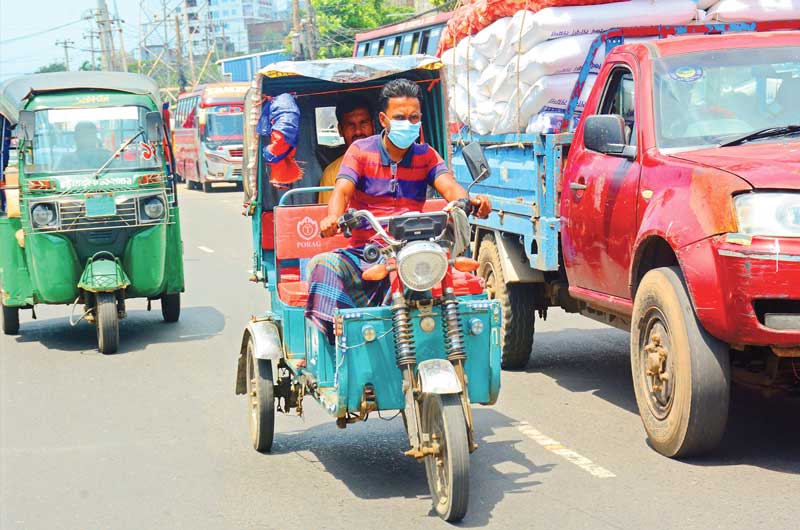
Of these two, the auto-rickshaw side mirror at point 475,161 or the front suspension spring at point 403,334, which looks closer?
the front suspension spring at point 403,334

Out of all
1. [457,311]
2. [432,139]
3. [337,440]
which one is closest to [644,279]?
[457,311]

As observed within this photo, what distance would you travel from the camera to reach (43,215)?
11.5 meters

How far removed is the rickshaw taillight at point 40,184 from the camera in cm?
1156

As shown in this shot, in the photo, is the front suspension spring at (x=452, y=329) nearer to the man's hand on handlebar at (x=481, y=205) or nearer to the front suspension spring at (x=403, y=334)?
the front suspension spring at (x=403, y=334)

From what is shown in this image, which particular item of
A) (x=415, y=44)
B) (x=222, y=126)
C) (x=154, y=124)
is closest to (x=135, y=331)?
(x=154, y=124)

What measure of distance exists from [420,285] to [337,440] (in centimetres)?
214

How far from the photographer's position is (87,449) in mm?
7480

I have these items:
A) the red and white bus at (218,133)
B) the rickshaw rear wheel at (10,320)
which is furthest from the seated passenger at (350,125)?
the red and white bus at (218,133)

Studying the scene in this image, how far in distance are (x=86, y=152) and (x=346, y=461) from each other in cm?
625

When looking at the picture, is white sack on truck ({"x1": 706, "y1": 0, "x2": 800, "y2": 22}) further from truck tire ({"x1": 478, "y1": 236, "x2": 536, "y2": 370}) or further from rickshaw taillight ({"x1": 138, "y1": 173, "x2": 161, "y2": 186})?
rickshaw taillight ({"x1": 138, "y1": 173, "x2": 161, "y2": 186})

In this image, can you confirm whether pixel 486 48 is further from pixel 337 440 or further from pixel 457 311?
pixel 457 311

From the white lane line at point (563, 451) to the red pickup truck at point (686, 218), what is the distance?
1.28 ft

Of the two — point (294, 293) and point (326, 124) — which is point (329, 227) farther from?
point (326, 124)

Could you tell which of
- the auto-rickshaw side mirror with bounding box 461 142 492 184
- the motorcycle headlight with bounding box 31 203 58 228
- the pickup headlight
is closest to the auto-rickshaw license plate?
the motorcycle headlight with bounding box 31 203 58 228
